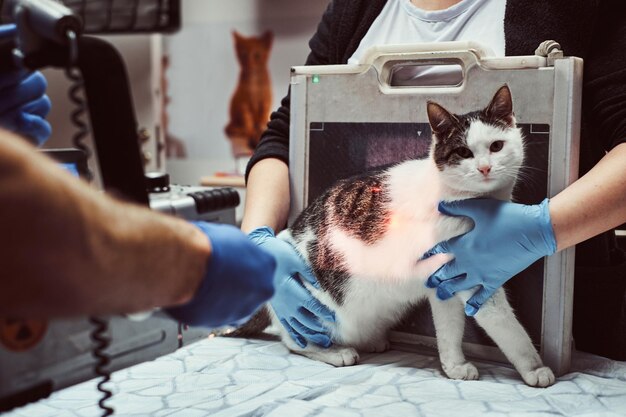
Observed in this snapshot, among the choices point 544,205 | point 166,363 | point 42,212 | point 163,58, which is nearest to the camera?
point 42,212

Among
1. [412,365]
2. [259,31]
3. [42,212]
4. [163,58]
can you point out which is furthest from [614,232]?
[163,58]

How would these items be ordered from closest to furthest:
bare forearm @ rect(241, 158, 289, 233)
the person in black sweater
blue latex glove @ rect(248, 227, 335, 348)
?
the person in black sweater → blue latex glove @ rect(248, 227, 335, 348) → bare forearm @ rect(241, 158, 289, 233)

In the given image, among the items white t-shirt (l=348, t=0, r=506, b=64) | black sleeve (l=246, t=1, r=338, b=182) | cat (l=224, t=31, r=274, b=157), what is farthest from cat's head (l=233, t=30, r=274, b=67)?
white t-shirt (l=348, t=0, r=506, b=64)

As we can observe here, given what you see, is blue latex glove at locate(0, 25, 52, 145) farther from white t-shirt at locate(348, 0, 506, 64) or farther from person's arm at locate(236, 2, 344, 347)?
white t-shirt at locate(348, 0, 506, 64)

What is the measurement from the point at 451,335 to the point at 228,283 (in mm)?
478

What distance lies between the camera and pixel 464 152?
87 centimetres

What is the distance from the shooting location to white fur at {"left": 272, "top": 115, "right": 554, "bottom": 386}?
33.0 inches

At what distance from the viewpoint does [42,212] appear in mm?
355

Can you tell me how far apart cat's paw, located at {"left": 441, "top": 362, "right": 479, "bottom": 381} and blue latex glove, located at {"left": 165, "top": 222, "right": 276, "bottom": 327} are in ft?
1.35

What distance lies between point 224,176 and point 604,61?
4.79ft

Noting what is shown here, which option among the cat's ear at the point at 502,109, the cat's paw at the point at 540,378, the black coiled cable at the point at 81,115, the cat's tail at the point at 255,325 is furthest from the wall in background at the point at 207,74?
the black coiled cable at the point at 81,115

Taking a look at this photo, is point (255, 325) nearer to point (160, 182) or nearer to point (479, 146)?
point (160, 182)

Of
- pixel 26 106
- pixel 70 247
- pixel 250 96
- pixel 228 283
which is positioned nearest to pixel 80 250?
pixel 70 247

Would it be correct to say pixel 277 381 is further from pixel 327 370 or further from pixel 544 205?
pixel 544 205
